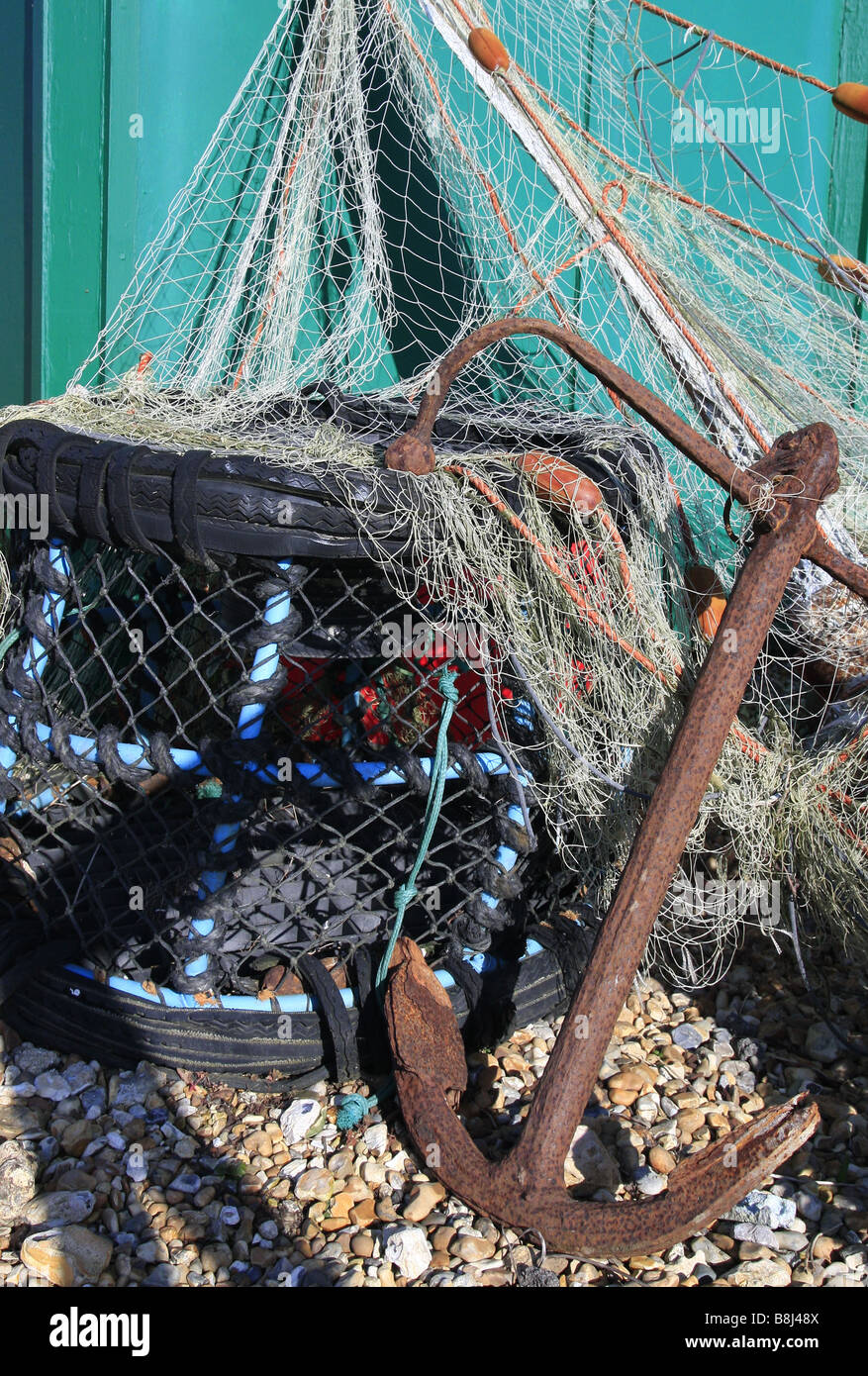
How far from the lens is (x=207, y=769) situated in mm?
1789

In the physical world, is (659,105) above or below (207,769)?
above

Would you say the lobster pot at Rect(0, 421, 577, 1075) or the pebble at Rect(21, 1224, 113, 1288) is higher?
the lobster pot at Rect(0, 421, 577, 1075)

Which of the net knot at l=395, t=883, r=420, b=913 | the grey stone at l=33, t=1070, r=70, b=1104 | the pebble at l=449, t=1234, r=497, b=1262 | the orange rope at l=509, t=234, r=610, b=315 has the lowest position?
the grey stone at l=33, t=1070, r=70, b=1104

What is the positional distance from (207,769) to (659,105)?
2.47m

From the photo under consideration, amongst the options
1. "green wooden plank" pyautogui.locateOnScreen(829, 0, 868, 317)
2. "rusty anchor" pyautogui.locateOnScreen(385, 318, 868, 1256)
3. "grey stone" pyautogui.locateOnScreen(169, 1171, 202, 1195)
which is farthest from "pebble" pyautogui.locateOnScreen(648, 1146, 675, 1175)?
"green wooden plank" pyautogui.locateOnScreen(829, 0, 868, 317)

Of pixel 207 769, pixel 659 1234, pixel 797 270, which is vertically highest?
pixel 797 270

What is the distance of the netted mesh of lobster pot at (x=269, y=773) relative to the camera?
1.60 m

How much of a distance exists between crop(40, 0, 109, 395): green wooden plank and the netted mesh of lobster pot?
122 centimetres

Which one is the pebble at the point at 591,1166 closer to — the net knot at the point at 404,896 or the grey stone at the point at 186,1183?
the net knot at the point at 404,896

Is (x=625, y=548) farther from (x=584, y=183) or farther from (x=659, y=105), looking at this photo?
(x=659, y=105)

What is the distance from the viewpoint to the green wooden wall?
9.53 ft

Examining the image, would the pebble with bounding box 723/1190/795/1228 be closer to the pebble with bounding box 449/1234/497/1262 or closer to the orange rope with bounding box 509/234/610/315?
the pebble with bounding box 449/1234/497/1262

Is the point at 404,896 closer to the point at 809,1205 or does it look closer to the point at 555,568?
the point at 555,568

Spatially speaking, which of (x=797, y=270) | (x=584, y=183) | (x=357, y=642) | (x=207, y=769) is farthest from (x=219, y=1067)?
(x=797, y=270)
